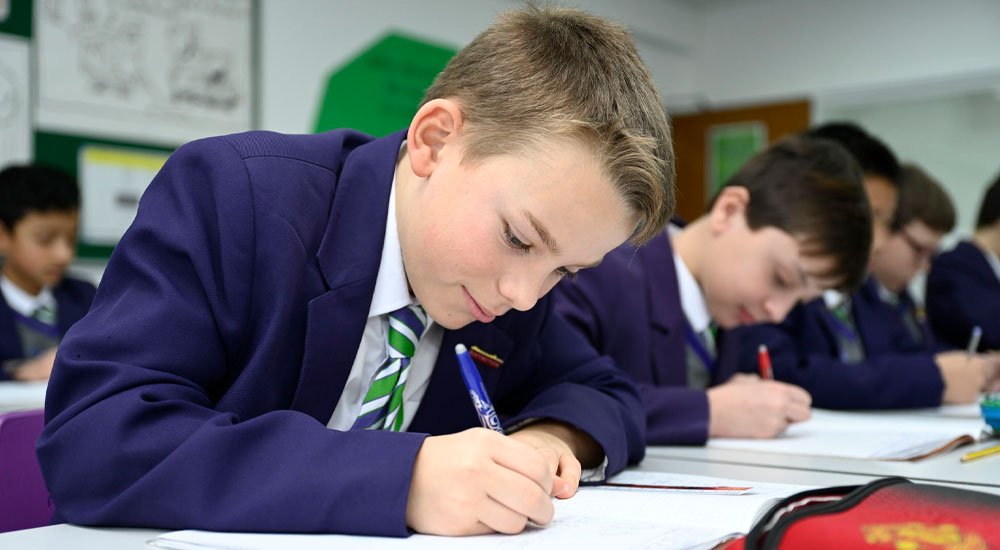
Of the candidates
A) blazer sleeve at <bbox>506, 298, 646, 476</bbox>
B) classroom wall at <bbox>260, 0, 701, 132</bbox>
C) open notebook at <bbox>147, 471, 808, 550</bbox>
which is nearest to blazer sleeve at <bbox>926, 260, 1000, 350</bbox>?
classroom wall at <bbox>260, 0, 701, 132</bbox>

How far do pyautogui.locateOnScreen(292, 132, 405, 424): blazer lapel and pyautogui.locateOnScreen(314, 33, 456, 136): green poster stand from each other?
320 centimetres

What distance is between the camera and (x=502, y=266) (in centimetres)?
89

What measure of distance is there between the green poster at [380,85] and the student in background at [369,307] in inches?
126

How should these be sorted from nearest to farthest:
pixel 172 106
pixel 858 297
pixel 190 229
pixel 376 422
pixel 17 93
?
pixel 190 229, pixel 376 422, pixel 858 297, pixel 17 93, pixel 172 106

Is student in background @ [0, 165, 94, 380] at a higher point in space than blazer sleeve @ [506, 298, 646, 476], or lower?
lower

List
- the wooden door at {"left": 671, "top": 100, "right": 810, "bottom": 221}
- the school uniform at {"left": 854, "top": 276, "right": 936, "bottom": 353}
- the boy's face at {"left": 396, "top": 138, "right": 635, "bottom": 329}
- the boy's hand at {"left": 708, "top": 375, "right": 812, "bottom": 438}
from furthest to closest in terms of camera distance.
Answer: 1. the wooden door at {"left": 671, "top": 100, "right": 810, "bottom": 221}
2. the school uniform at {"left": 854, "top": 276, "right": 936, "bottom": 353}
3. the boy's hand at {"left": 708, "top": 375, "right": 812, "bottom": 438}
4. the boy's face at {"left": 396, "top": 138, "right": 635, "bottom": 329}

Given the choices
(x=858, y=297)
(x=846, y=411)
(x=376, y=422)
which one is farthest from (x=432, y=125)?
(x=858, y=297)

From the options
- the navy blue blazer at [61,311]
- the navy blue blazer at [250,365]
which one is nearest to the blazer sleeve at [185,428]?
the navy blue blazer at [250,365]

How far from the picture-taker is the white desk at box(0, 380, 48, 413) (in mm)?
1693

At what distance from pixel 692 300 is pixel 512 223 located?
1.03 metres

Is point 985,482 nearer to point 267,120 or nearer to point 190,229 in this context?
point 190,229

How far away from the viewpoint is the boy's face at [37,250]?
10.2 ft

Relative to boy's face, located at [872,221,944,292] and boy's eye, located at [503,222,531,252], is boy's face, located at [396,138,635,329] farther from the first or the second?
boy's face, located at [872,221,944,292]

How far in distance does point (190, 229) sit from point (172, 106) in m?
3.07
